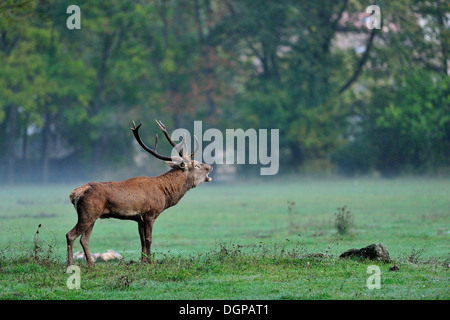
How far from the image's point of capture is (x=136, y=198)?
39.7 feet

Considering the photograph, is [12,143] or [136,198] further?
[12,143]

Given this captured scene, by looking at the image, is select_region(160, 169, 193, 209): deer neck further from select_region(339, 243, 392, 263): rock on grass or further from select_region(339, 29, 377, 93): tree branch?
select_region(339, 29, 377, 93): tree branch

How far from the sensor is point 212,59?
54875 millimetres

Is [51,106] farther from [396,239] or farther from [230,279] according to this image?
[230,279]

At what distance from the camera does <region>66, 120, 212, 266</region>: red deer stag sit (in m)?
11.7

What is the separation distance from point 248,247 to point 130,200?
539cm

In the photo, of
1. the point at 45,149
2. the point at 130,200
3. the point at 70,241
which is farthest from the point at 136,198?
the point at 45,149

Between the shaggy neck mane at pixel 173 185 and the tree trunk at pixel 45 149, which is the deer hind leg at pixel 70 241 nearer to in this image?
the shaggy neck mane at pixel 173 185

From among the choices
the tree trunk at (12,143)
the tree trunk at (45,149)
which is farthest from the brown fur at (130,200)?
the tree trunk at (45,149)

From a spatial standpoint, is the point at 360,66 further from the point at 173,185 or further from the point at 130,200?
the point at 130,200

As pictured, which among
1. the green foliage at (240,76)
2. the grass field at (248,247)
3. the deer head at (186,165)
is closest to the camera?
the grass field at (248,247)

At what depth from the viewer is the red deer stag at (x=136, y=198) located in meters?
11.7

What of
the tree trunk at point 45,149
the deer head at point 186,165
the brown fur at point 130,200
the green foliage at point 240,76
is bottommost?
the brown fur at point 130,200
